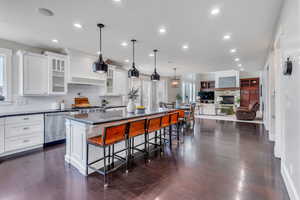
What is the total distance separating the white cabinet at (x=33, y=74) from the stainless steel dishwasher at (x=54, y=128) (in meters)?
0.74

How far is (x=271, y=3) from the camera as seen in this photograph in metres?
2.32

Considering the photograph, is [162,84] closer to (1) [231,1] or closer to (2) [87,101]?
(2) [87,101]

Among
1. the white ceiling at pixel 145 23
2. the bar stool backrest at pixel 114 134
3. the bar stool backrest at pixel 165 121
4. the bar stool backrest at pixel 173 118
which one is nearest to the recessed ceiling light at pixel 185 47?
the white ceiling at pixel 145 23

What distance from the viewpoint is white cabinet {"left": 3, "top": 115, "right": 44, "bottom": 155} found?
11.1 feet

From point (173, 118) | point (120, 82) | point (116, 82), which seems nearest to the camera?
point (173, 118)

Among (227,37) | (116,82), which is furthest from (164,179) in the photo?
(116,82)

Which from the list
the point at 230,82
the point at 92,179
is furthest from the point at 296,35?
the point at 230,82

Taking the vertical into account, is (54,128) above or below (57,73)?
below

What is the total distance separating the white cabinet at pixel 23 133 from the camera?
337cm

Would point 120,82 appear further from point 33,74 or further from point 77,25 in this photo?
point 77,25

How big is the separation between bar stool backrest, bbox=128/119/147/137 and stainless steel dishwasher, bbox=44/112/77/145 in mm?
2627

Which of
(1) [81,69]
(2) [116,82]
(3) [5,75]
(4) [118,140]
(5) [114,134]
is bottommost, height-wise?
(4) [118,140]

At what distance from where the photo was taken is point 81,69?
4.89m

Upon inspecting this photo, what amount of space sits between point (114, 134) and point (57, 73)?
329 centimetres
